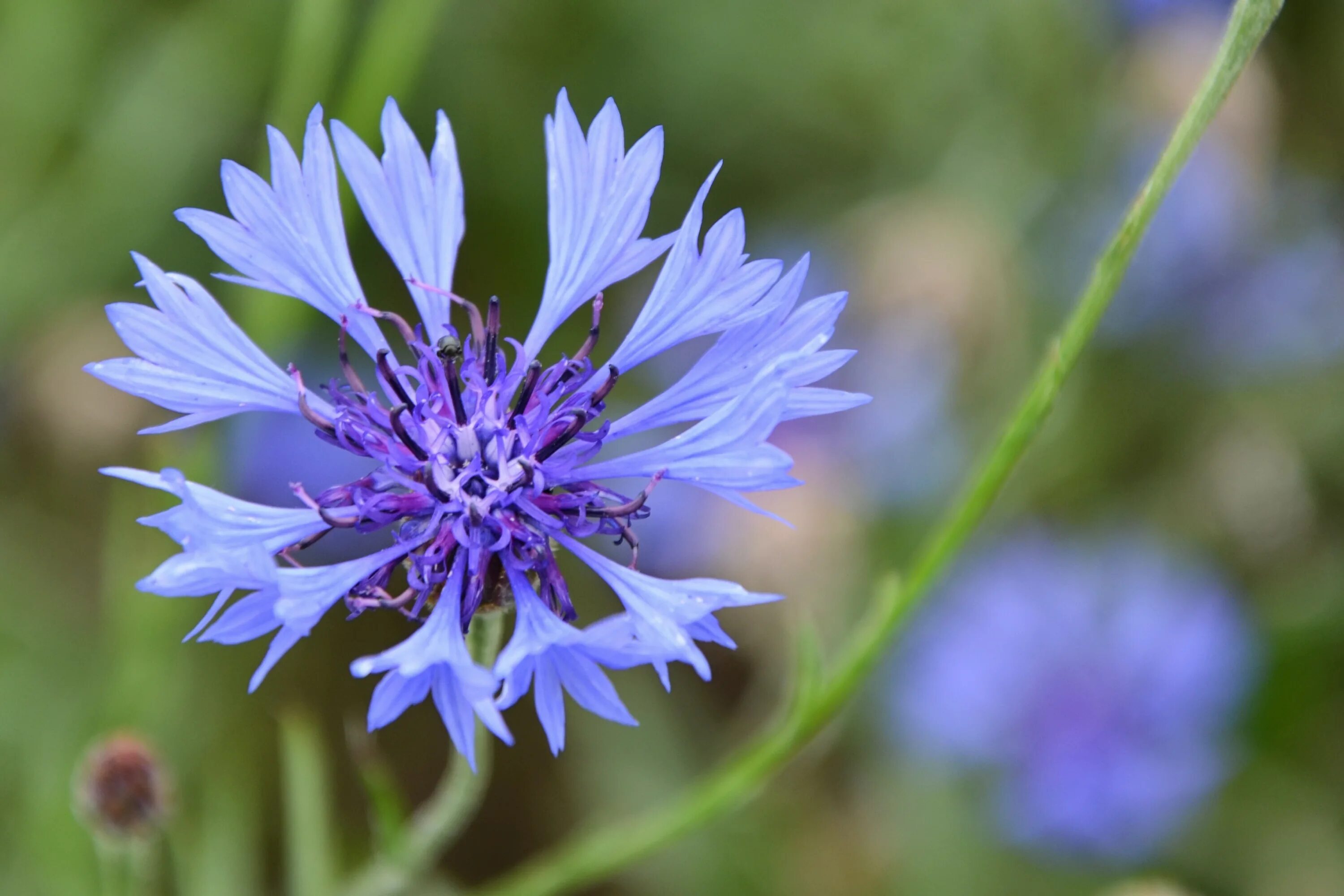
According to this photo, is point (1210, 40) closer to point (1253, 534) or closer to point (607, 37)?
point (1253, 534)

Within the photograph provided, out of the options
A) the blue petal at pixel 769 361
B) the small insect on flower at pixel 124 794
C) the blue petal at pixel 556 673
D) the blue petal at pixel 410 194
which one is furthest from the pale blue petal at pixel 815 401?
the small insect on flower at pixel 124 794

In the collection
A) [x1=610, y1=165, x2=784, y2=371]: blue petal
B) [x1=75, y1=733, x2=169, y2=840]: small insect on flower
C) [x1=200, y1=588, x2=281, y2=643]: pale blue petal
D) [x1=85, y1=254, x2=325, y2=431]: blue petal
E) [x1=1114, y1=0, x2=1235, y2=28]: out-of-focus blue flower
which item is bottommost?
[x1=75, y1=733, x2=169, y2=840]: small insect on flower

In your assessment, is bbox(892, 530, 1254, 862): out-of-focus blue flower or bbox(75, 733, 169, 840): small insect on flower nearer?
bbox(75, 733, 169, 840): small insect on flower

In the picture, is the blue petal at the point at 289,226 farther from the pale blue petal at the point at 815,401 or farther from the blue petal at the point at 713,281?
the pale blue petal at the point at 815,401

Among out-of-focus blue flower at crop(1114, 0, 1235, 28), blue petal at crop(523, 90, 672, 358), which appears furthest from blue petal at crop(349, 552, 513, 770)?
out-of-focus blue flower at crop(1114, 0, 1235, 28)

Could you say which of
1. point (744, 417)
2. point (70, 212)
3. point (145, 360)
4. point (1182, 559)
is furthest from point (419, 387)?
point (1182, 559)

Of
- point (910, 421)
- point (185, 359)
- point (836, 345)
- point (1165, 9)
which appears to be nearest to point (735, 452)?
point (185, 359)

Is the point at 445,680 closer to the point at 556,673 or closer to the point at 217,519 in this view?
the point at 556,673

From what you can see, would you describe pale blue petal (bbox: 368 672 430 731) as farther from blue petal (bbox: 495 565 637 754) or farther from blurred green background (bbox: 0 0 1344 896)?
blurred green background (bbox: 0 0 1344 896)
